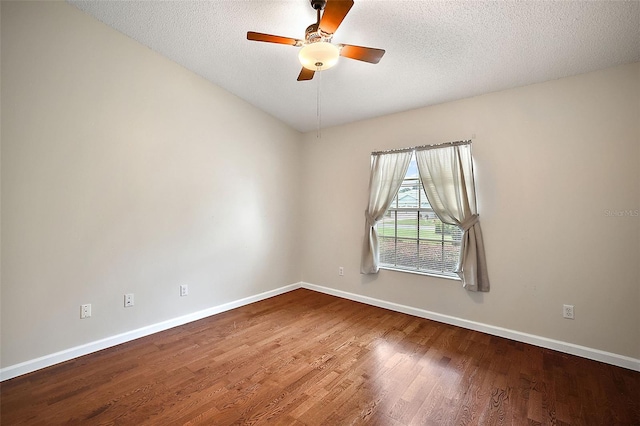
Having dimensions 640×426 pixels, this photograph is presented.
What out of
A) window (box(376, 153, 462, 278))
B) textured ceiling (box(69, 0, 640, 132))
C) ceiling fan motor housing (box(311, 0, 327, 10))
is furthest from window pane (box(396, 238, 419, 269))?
ceiling fan motor housing (box(311, 0, 327, 10))

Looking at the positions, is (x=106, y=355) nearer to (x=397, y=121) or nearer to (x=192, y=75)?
(x=192, y=75)

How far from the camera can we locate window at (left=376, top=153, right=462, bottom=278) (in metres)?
3.17

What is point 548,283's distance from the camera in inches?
101

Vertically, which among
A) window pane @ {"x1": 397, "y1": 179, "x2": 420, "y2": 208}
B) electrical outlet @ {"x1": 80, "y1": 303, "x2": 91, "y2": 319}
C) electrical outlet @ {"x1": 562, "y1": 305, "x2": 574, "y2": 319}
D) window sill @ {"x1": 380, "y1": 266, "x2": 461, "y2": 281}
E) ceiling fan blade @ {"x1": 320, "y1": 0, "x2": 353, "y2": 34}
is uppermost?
ceiling fan blade @ {"x1": 320, "y1": 0, "x2": 353, "y2": 34}

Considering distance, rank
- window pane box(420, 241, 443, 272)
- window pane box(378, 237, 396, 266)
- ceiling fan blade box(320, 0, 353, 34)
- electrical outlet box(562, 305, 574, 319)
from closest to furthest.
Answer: ceiling fan blade box(320, 0, 353, 34), electrical outlet box(562, 305, 574, 319), window pane box(420, 241, 443, 272), window pane box(378, 237, 396, 266)

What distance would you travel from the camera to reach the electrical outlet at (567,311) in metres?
2.45

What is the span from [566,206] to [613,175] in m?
0.40

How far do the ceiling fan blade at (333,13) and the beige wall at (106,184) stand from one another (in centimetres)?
204

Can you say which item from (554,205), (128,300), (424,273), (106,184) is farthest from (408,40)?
(128,300)

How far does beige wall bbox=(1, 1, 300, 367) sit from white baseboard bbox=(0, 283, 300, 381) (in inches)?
2.0

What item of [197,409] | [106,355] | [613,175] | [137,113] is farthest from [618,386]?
[137,113]

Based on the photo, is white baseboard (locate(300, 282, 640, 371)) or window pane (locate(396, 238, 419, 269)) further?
window pane (locate(396, 238, 419, 269))

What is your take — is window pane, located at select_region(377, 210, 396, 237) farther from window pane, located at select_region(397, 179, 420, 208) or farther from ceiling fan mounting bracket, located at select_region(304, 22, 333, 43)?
ceiling fan mounting bracket, located at select_region(304, 22, 333, 43)

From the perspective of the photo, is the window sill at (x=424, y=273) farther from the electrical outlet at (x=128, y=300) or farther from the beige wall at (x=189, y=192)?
the electrical outlet at (x=128, y=300)
